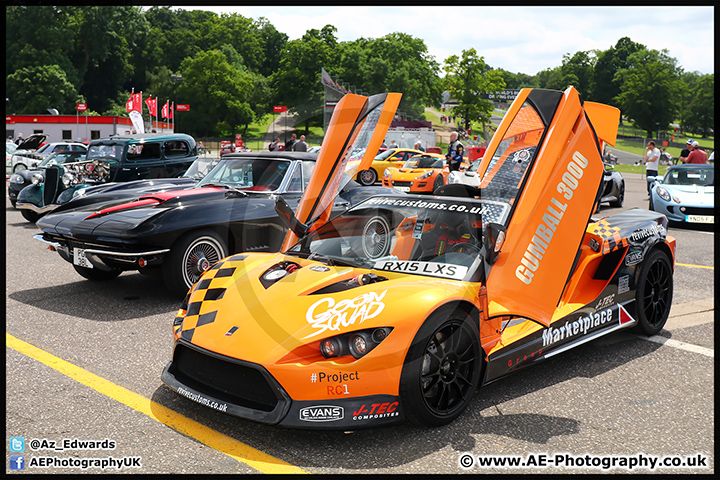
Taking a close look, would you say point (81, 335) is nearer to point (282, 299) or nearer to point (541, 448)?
point (282, 299)

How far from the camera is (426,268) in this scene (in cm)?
365

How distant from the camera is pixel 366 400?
294 centimetres

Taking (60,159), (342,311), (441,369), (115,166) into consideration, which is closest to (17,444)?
(342,311)

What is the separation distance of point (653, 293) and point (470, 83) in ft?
11.7

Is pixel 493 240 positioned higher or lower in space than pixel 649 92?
lower

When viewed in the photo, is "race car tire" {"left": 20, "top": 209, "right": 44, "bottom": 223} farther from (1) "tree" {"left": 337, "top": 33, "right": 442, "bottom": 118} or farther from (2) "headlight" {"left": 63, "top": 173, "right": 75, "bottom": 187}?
(1) "tree" {"left": 337, "top": 33, "right": 442, "bottom": 118}

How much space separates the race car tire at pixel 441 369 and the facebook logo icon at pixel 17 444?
195 centimetres

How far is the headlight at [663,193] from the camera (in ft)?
39.4

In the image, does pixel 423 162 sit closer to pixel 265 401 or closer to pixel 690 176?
pixel 690 176

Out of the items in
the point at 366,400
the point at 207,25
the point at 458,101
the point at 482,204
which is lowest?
the point at 366,400

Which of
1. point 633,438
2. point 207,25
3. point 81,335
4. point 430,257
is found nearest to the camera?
point 633,438

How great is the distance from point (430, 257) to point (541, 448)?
135 cm

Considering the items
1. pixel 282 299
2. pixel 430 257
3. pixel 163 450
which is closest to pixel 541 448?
pixel 430 257

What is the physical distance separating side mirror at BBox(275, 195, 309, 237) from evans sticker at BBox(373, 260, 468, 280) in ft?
2.32
